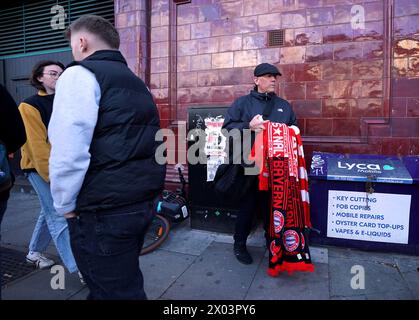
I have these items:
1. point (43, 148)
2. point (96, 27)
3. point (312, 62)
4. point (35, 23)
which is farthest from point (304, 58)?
point (35, 23)

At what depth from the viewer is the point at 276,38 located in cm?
460

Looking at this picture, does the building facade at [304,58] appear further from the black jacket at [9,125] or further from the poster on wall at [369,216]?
the black jacket at [9,125]

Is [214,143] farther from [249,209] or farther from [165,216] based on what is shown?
[165,216]

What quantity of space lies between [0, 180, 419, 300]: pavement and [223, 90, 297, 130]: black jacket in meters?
1.44

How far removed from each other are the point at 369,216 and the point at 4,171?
341 cm

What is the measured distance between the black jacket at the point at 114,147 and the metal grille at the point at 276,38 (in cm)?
316

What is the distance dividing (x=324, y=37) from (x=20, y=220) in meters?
4.92

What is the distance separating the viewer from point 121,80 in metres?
1.88

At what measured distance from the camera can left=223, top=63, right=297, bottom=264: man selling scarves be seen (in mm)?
3504

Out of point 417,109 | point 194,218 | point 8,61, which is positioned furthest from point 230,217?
point 8,61

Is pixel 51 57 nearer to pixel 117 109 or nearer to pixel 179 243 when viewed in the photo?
pixel 179 243

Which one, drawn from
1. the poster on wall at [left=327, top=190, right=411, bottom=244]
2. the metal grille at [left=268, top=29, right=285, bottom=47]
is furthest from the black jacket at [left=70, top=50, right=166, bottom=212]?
the metal grille at [left=268, top=29, right=285, bottom=47]

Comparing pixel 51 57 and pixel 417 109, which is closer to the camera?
pixel 417 109

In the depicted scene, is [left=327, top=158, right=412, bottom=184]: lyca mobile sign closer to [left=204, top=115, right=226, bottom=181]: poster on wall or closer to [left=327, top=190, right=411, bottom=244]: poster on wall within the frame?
[left=327, top=190, right=411, bottom=244]: poster on wall
